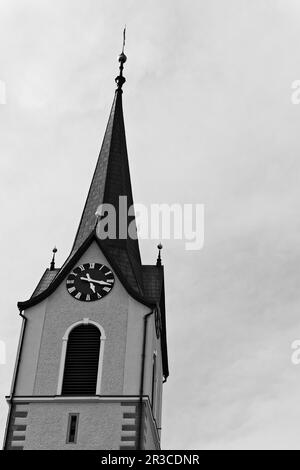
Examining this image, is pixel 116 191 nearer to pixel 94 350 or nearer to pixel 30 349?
pixel 94 350

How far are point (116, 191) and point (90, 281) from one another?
5344 mm

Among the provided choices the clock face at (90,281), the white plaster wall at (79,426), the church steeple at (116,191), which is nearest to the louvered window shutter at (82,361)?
the white plaster wall at (79,426)

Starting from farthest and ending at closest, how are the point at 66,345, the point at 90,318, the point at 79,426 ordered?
the point at 90,318 < the point at 66,345 < the point at 79,426

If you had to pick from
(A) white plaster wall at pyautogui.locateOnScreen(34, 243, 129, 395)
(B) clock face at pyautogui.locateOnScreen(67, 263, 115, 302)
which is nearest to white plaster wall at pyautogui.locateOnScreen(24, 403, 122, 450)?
(A) white plaster wall at pyautogui.locateOnScreen(34, 243, 129, 395)

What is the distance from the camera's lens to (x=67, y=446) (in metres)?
36.9

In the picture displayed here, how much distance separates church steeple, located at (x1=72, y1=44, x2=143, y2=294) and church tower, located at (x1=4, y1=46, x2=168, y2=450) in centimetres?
7

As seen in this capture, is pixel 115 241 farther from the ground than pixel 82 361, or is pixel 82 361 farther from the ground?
pixel 115 241

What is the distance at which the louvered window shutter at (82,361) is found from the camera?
38.3 metres

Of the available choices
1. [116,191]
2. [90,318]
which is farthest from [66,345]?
[116,191]

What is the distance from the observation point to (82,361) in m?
39.0

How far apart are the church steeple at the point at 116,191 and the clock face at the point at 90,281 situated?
2.63ft
